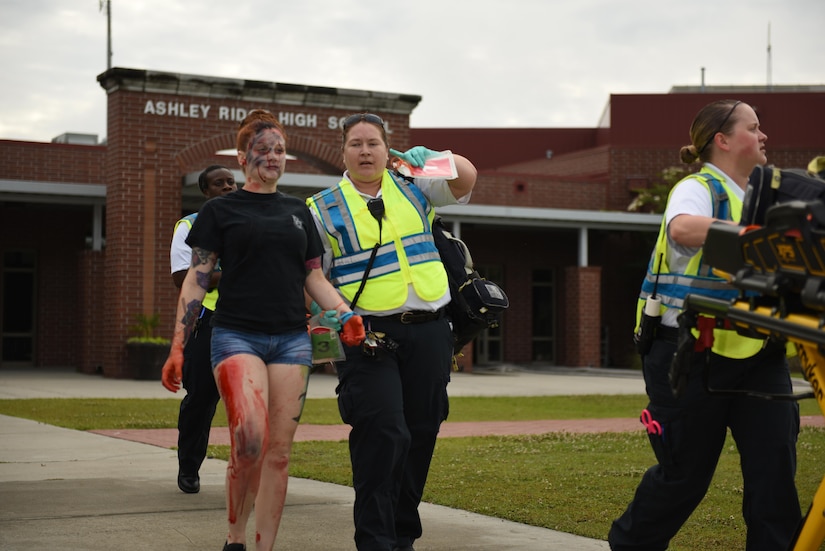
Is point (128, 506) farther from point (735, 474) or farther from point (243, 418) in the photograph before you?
point (735, 474)

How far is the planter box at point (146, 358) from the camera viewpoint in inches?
867

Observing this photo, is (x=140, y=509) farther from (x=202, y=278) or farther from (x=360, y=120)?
(x=360, y=120)

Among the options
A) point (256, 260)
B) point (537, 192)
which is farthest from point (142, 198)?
point (256, 260)

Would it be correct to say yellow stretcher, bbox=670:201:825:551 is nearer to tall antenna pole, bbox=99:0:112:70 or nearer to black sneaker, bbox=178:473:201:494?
black sneaker, bbox=178:473:201:494

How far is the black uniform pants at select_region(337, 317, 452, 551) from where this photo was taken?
5.23m

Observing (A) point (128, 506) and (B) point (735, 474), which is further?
(B) point (735, 474)

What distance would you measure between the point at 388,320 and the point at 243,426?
84 cm

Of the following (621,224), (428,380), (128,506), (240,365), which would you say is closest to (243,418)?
(240,365)

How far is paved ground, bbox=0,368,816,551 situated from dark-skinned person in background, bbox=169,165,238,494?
8.4 inches

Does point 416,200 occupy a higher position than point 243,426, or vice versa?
point 416,200

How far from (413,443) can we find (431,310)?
26.1 inches

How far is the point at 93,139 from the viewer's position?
2908cm

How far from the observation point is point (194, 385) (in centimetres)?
754

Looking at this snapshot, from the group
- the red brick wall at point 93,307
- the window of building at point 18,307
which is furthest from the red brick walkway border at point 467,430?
the window of building at point 18,307
